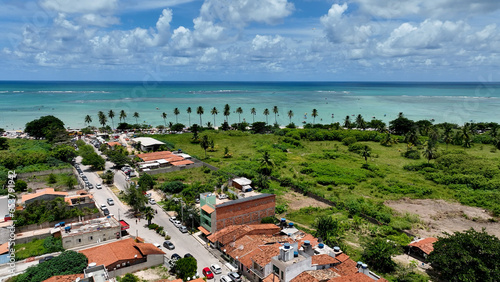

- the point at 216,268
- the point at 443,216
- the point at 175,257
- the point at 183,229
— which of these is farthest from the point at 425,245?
the point at 183,229

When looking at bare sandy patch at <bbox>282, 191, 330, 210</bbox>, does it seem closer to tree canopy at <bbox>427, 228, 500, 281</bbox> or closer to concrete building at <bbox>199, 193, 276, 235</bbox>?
concrete building at <bbox>199, 193, 276, 235</bbox>

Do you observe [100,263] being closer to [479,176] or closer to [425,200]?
[425,200]

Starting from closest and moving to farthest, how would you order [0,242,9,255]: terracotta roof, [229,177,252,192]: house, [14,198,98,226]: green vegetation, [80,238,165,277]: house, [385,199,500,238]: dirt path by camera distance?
[80,238,165,277]: house
[0,242,9,255]: terracotta roof
[14,198,98,226]: green vegetation
[385,199,500,238]: dirt path
[229,177,252,192]: house

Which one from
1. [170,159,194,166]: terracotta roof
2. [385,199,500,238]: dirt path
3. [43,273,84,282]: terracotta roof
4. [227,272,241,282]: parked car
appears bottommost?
[385,199,500,238]: dirt path

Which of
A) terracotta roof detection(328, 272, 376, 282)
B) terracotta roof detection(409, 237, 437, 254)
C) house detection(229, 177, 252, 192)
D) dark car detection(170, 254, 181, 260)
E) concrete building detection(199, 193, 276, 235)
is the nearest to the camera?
terracotta roof detection(328, 272, 376, 282)

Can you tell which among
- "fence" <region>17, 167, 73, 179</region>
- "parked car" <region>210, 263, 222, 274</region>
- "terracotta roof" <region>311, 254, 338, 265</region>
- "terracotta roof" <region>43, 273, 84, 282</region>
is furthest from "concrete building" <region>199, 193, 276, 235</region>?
→ "fence" <region>17, 167, 73, 179</region>

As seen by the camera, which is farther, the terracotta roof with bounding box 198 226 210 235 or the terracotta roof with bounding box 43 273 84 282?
the terracotta roof with bounding box 198 226 210 235

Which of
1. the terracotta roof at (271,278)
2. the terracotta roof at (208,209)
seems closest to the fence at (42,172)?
the terracotta roof at (208,209)

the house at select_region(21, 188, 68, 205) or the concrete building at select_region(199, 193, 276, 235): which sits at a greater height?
the house at select_region(21, 188, 68, 205)
